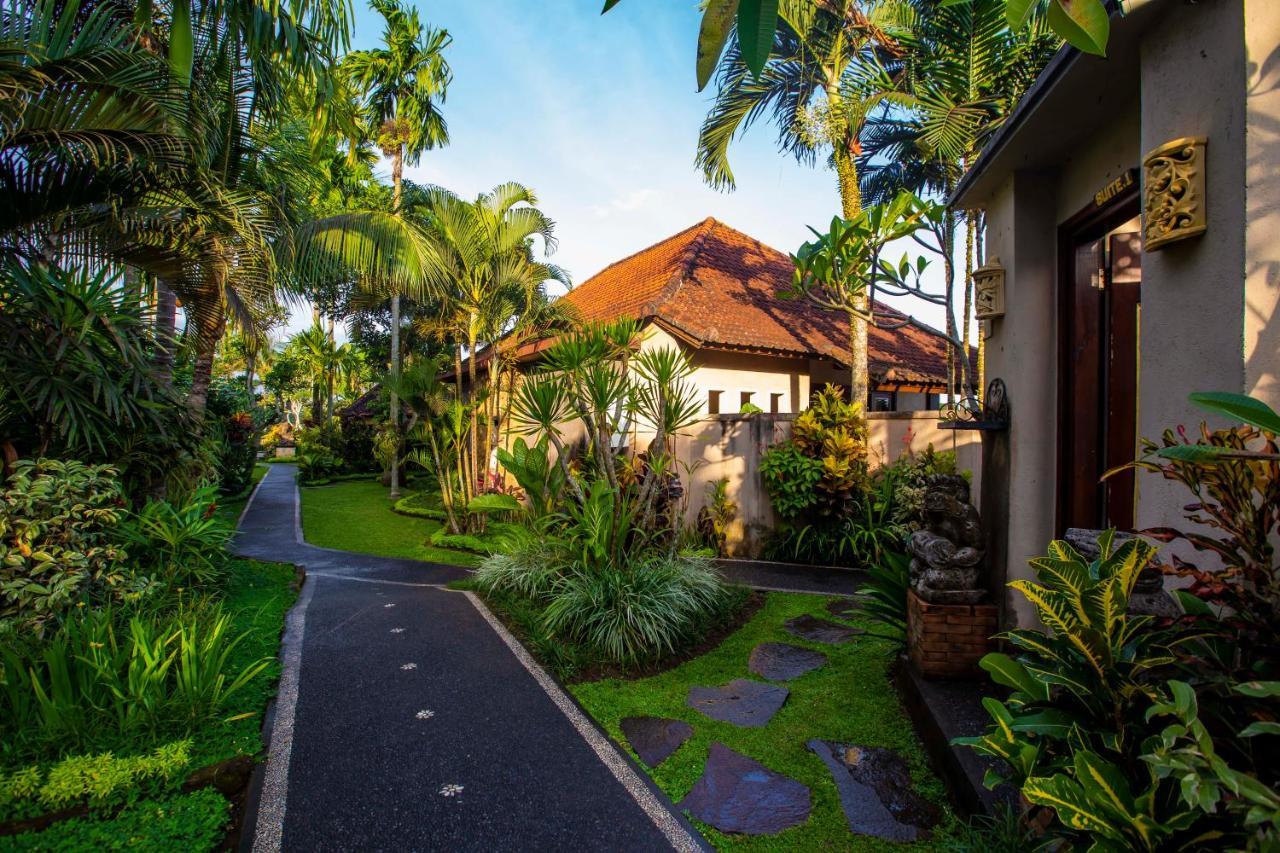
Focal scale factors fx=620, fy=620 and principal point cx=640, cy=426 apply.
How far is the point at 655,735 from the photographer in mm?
3975

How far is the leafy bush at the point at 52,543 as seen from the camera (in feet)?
13.6

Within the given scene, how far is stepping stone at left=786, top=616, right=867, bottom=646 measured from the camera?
5582 millimetres

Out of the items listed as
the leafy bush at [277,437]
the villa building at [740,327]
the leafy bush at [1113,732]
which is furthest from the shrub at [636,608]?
the leafy bush at [277,437]

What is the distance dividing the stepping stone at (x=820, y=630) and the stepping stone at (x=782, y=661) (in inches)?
12.3

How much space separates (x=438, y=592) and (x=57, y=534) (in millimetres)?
3744

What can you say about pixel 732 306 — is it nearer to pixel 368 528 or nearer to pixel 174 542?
pixel 368 528

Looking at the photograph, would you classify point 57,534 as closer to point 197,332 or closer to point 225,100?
point 197,332

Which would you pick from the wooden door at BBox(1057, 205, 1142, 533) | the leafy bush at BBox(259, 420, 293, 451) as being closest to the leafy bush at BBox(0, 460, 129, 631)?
the wooden door at BBox(1057, 205, 1142, 533)

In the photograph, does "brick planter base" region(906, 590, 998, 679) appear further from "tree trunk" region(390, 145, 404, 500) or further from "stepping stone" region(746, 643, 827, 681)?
"tree trunk" region(390, 145, 404, 500)

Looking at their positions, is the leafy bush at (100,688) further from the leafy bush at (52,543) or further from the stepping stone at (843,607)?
the stepping stone at (843,607)

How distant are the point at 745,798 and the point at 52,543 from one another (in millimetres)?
5060

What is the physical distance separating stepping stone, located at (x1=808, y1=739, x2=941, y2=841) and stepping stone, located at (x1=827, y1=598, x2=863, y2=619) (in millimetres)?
2520

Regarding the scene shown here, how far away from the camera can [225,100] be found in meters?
7.40

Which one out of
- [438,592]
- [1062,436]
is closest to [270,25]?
[438,592]
